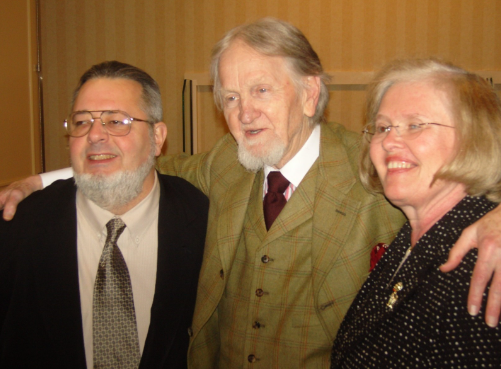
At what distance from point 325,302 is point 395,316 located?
0.98ft

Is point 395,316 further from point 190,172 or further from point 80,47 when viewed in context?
point 80,47

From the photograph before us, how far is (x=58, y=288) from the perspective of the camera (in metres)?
1.58

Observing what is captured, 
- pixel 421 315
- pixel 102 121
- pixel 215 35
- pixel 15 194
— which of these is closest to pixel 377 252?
pixel 421 315

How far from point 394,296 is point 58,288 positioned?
1.24 meters

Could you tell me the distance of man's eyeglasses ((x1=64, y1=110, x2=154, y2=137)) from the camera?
5.61 ft

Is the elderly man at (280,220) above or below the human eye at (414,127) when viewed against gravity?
below

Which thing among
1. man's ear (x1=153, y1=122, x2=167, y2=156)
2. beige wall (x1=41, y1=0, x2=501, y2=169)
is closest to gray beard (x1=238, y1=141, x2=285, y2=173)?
man's ear (x1=153, y1=122, x2=167, y2=156)

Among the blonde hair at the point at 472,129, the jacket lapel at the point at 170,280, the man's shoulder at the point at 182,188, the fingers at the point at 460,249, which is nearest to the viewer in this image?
the fingers at the point at 460,249

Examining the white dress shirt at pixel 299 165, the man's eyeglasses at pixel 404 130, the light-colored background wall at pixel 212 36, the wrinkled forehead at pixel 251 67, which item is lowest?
the white dress shirt at pixel 299 165

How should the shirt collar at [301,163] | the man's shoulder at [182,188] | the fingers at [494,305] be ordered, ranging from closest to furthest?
the fingers at [494,305] < the shirt collar at [301,163] < the man's shoulder at [182,188]

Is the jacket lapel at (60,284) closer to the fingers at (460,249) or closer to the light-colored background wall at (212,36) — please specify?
the fingers at (460,249)

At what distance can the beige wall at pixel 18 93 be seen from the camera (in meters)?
3.78

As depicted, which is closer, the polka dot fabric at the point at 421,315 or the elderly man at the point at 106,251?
the polka dot fabric at the point at 421,315

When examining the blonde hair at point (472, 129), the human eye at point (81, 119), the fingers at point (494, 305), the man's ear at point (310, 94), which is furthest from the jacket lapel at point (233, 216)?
the fingers at point (494, 305)
